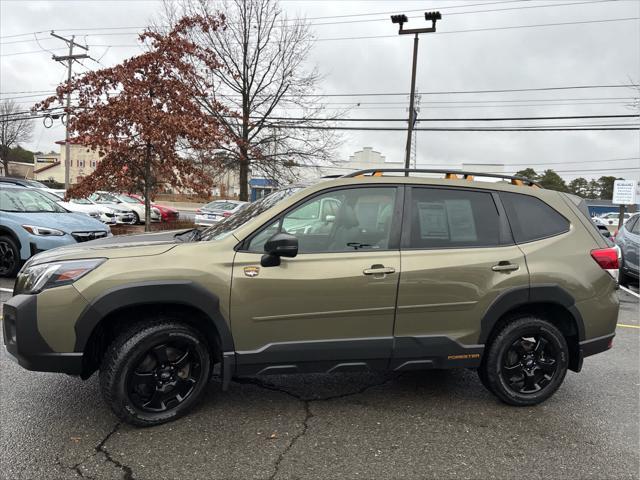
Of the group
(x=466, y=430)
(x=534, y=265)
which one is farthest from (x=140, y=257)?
(x=534, y=265)

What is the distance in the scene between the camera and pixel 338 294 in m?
3.03

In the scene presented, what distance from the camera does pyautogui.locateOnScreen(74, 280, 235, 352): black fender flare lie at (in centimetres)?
277

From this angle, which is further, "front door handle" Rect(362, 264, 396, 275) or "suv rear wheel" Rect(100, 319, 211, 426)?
"front door handle" Rect(362, 264, 396, 275)

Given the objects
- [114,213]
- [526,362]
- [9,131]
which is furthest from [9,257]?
[9,131]

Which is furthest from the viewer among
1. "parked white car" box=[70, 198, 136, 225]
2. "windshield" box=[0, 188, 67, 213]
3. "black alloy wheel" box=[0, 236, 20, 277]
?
"parked white car" box=[70, 198, 136, 225]

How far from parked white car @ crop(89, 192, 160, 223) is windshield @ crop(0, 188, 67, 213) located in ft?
34.7

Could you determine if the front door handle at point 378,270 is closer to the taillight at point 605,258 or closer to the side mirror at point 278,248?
the side mirror at point 278,248

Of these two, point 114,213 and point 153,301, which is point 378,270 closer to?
point 153,301

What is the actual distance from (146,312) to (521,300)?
2.63 m

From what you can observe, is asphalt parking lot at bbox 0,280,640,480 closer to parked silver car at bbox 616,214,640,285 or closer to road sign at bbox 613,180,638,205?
parked silver car at bbox 616,214,640,285

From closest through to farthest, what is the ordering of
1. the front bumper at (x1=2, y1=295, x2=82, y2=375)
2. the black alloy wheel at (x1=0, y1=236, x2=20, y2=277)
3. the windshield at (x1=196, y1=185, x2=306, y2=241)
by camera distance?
the front bumper at (x1=2, y1=295, x2=82, y2=375), the windshield at (x1=196, y1=185, x2=306, y2=241), the black alloy wheel at (x1=0, y1=236, x2=20, y2=277)

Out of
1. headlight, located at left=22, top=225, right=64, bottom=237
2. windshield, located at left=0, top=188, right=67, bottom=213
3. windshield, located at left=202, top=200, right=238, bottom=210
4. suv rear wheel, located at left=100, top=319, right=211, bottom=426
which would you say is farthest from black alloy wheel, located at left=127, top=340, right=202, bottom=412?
windshield, located at left=202, top=200, right=238, bottom=210

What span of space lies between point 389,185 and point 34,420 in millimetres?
2928

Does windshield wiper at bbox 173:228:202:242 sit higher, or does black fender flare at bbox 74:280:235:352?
windshield wiper at bbox 173:228:202:242
